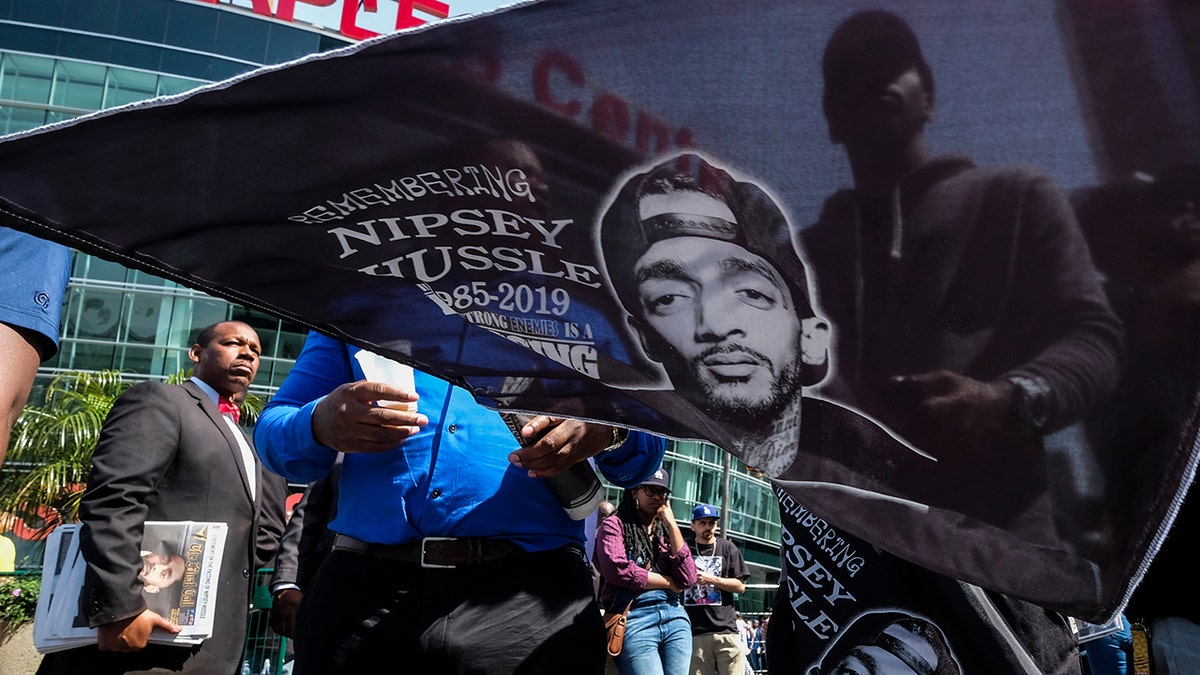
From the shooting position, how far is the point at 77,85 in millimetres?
29797

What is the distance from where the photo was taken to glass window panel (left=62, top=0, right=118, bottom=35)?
3059 cm

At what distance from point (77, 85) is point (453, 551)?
31.7 m

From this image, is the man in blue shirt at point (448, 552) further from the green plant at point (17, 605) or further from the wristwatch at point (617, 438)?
the green plant at point (17, 605)

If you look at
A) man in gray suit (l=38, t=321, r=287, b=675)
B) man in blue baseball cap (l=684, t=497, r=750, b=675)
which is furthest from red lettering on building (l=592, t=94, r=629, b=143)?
man in blue baseball cap (l=684, t=497, r=750, b=675)

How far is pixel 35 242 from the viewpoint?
246 centimetres

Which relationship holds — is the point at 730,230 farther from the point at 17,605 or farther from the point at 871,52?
the point at 17,605

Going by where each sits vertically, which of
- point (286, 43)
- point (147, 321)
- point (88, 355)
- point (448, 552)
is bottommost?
point (448, 552)

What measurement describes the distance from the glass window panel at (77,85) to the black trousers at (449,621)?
30.9 metres

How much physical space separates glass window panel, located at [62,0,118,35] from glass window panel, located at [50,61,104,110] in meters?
1.40

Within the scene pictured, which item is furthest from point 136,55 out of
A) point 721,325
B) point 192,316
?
point 721,325

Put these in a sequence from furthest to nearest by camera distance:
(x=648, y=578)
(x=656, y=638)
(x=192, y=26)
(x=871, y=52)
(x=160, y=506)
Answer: (x=192, y=26)
(x=656, y=638)
(x=648, y=578)
(x=160, y=506)
(x=871, y=52)

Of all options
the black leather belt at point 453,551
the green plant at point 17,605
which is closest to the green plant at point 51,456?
the green plant at point 17,605

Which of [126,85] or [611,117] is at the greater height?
[126,85]

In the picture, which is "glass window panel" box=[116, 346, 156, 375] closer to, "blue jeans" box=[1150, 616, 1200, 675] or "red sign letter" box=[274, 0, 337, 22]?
"red sign letter" box=[274, 0, 337, 22]
